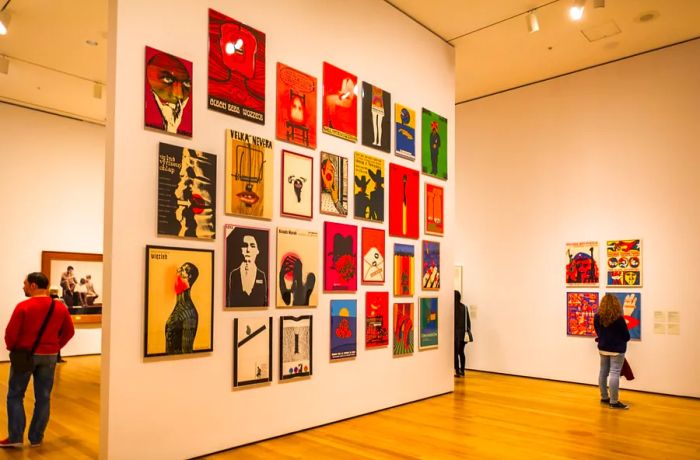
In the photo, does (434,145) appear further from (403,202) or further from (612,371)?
(612,371)

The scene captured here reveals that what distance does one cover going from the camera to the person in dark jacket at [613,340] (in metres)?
7.61

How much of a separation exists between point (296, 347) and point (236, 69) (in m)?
3.02

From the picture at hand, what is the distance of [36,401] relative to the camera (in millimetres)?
5668

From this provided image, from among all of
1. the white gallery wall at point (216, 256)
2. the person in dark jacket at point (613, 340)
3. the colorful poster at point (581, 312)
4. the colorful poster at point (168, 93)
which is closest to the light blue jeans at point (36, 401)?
the white gallery wall at point (216, 256)

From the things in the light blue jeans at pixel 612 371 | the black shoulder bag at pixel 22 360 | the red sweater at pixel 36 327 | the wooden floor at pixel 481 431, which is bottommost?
the wooden floor at pixel 481 431

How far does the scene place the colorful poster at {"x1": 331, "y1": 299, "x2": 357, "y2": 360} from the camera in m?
6.61

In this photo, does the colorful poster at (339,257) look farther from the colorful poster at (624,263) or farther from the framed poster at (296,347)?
the colorful poster at (624,263)

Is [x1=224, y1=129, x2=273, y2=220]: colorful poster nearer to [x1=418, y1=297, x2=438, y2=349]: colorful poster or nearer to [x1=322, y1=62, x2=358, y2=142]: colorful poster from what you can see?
[x1=322, y1=62, x2=358, y2=142]: colorful poster

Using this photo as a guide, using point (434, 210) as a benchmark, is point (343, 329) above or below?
below

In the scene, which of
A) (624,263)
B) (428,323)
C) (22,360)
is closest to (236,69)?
(22,360)

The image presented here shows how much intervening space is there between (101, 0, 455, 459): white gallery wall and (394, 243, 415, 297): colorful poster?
0.16 meters

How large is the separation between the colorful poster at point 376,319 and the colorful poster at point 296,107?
84.0 inches

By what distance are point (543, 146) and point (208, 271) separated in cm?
733

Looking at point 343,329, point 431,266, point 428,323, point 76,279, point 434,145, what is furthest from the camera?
point 76,279
